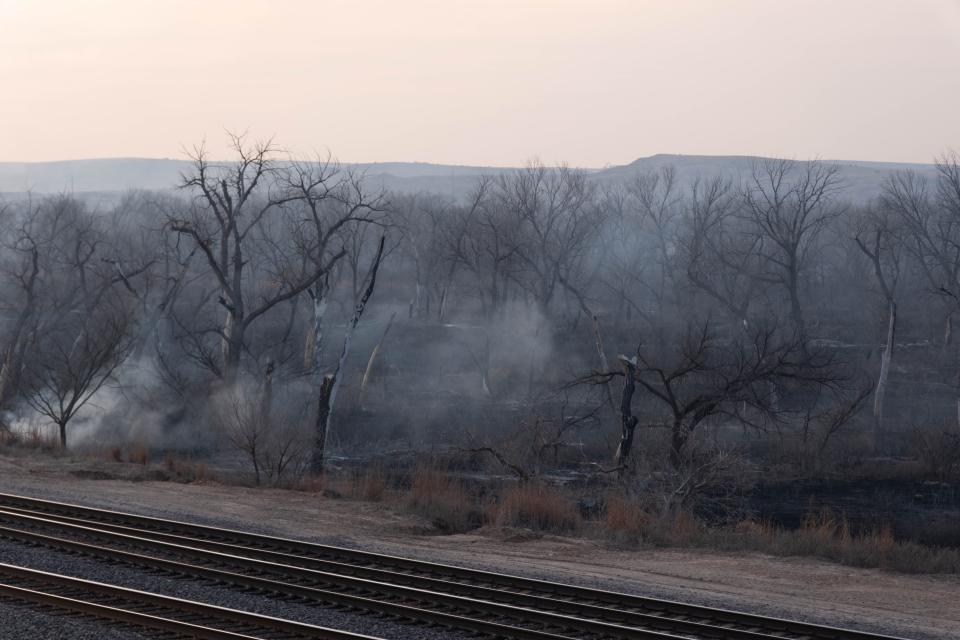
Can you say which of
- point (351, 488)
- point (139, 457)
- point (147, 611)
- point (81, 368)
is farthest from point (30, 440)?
point (147, 611)

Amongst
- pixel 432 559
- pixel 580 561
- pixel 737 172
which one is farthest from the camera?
pixel 737 172

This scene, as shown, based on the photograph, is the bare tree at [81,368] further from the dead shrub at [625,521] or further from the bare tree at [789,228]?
the bare tree at [789,228]

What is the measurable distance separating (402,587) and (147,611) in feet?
9.59

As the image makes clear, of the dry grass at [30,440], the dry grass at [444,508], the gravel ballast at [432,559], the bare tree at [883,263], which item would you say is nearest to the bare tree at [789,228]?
the bare tree at [883,263]

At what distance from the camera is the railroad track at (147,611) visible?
1058cm

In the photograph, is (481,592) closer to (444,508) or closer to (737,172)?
(444,508)

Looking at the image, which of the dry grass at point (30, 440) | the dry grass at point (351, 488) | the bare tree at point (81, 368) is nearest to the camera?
the dry grass at point (351, 488)

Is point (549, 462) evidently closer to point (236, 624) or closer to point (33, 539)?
point (33, 539)

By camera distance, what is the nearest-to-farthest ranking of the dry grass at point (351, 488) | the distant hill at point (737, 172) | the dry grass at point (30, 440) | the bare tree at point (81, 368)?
the dry grass at point (351, 488), the dry grass at point (30, 440), the bare tree at point (81, 368), the distant hill at point (737, 172)

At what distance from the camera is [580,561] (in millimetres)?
17250

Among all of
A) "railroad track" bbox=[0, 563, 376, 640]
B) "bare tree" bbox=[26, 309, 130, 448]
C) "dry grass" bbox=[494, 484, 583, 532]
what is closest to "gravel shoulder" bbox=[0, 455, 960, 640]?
"railroad track" bbox=[0, 563, 376, 640]

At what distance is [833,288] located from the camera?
243ft

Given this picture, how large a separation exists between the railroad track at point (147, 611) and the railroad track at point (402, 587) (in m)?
1.33

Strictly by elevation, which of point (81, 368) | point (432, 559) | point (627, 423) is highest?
point (81, 368)
